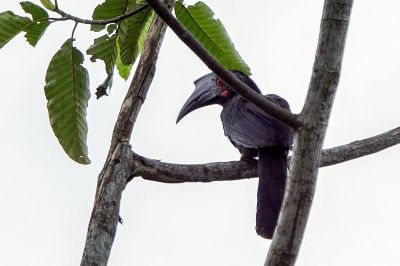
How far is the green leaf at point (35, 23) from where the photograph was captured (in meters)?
2.78

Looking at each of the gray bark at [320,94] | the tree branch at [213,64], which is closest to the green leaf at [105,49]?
the tree branch at [213,64]

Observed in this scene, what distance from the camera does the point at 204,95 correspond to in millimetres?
5918

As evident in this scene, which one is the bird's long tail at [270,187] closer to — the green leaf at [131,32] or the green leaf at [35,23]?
the green leaf at [131,32]

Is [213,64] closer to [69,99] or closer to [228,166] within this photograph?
[69,99]

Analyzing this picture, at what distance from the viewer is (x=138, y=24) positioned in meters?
3.12

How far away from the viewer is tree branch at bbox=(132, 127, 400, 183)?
350 centimetres

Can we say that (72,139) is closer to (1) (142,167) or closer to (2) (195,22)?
(1) (142,167)

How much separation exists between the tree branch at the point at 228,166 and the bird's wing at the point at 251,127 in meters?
0.28

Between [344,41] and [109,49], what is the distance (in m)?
1.45

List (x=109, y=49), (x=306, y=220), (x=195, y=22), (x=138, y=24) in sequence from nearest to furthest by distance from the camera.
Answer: (x=306, y=220) < (x=138, y=24) < (x=109, y=49) < (x=195, y=22)

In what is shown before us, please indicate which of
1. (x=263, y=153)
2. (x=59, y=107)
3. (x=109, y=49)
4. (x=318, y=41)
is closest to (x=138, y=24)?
(x=109, y=49)

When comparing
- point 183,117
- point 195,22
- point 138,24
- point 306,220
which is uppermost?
point 183,117

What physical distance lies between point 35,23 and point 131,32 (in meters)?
0.48

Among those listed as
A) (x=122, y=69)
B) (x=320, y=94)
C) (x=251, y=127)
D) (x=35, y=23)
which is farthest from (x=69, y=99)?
(x=251, y=127)
